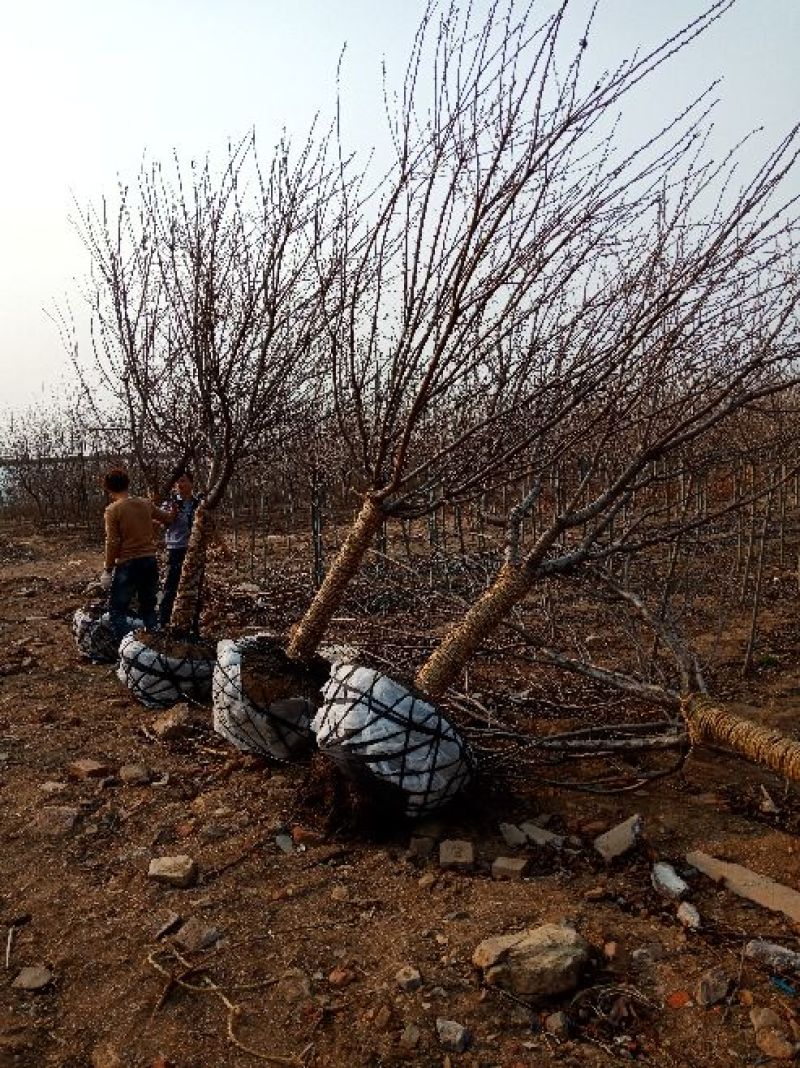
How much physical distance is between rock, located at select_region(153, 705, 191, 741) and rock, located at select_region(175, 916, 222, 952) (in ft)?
5.47

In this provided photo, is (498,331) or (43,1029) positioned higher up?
(498,331)

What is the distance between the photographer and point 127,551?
17.3ft

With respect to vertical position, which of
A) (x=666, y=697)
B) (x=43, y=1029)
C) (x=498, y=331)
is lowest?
(x=43, y=1029)

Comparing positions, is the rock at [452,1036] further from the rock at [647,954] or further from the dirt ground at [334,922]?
the rock at [647,954]

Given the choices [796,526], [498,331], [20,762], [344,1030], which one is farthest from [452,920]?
[796,526]

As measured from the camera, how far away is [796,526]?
1111 centimetres

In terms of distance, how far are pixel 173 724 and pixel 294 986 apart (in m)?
2.11

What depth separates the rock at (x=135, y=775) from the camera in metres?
3.56

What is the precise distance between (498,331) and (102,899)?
2580mm

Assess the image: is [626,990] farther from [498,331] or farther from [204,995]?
[498,331]

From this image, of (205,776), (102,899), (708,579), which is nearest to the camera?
(102,899)

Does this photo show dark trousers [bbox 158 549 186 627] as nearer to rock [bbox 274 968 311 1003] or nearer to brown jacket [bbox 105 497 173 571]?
brown jacket [bbox 105 497 173 571]

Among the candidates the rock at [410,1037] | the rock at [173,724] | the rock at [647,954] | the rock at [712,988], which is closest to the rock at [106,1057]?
the rock at [410,1037]

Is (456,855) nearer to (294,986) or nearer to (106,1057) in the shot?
(294,986)
